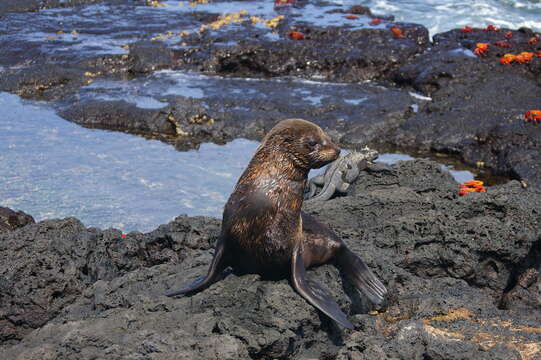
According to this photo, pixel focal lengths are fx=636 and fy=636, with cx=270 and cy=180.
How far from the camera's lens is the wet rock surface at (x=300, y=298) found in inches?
149

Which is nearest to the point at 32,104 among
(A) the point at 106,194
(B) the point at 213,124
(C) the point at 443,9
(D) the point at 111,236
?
(B) the point at 213,124

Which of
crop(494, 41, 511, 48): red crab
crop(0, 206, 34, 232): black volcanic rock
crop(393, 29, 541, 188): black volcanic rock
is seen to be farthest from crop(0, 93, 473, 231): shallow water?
crop(494, 41, 511, 48): red crab

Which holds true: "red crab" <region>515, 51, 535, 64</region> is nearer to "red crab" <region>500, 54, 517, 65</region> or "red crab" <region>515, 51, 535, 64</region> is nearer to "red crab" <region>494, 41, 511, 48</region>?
"red crab" <region>500, 54, 517, 65</region>

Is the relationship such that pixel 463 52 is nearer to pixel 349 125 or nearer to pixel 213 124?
pixel 349 125

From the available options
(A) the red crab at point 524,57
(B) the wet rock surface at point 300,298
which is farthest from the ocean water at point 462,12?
(B) the wet rock surface at point 300,298

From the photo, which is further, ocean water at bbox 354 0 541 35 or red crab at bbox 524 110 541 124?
ocean water at bbox 354 0 541 35

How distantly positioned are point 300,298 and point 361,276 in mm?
735

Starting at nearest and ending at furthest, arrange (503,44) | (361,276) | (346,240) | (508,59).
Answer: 1. (361,276)
2. (346,240)
3. (508,59)
4. (503,44)

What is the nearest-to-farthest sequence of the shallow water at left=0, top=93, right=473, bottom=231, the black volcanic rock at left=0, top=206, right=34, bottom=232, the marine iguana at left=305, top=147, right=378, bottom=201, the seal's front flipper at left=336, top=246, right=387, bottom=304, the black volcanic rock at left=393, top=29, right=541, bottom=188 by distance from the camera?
the seal's front flipper at left=336, top=246, right=387, bottom=304 → the black volcanic rock at left=0, top=206, right=34, bottom=232 → the marine iguana at left=305, top=147, right=378, bottom=201 → the shallow water at left=0, top=93, right=473, bottom=231 → the black volcanic rock at left=393, top=29, right=541, bottom=188

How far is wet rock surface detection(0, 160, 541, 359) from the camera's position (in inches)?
149

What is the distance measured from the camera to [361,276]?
4672 millimetres

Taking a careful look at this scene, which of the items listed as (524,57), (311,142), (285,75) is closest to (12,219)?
(311,142)

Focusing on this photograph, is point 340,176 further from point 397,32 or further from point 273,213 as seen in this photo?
point 397,32

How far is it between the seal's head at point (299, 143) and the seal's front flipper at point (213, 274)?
75 centimetres
